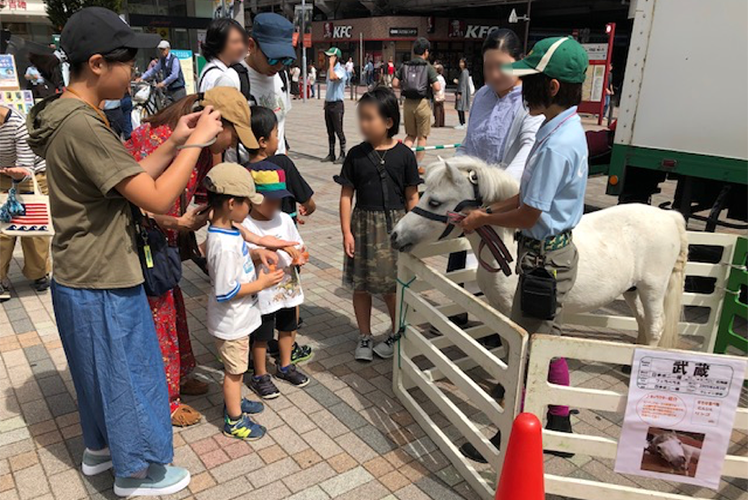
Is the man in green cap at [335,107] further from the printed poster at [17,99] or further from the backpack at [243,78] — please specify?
the backpack at [243,78]

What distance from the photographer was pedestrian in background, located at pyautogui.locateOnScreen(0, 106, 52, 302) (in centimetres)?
479

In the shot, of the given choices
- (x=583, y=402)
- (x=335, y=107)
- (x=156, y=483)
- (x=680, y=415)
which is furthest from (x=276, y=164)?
(x=335, y=107)

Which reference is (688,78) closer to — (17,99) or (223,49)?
(223,49)

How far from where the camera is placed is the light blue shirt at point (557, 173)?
246cm

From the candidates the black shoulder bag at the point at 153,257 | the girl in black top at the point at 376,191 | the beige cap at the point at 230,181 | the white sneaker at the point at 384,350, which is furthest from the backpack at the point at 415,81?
the black shoulder bag at the point at 153,257

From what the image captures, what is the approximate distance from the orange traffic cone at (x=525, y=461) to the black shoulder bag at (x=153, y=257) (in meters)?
1.79

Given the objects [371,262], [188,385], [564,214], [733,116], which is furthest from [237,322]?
[733,116]

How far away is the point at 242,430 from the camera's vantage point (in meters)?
3.22

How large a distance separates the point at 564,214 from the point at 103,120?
2067mm

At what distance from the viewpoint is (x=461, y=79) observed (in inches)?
699

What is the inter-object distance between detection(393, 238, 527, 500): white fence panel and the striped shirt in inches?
144

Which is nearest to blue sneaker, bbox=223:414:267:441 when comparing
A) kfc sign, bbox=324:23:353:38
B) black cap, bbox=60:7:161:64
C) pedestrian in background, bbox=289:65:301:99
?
black cap, bbox=60:7:161:64

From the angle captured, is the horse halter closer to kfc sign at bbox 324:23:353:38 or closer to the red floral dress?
the red floral dress

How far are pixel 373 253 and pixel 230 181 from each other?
4.51 ft
